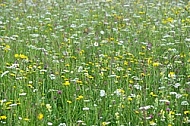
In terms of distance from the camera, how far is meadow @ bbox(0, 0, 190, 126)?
352cm

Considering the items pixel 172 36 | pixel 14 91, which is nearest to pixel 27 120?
pixel 14 91

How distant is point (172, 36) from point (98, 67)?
1.66 meters

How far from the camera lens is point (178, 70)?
452 cm

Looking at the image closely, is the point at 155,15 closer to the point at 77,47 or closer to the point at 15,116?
the point at 77,47

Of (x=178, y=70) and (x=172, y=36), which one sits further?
(x=172, y=36)

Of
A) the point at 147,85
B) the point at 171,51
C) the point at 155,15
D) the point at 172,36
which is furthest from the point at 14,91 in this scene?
the point at 155,15

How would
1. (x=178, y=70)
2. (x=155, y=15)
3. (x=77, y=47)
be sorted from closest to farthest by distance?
(x=178, y=70) → (x=77, y=47) → (x=155, y=15)

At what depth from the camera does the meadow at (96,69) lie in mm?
3516

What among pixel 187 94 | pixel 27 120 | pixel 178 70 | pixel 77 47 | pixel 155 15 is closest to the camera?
pixel 27 120

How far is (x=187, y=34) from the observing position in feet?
19.7

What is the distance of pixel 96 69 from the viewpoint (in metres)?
4.61

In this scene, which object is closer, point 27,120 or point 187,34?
point 27,120

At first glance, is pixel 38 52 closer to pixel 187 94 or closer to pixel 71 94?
pixel 71 94

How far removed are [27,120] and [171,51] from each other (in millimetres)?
2541
